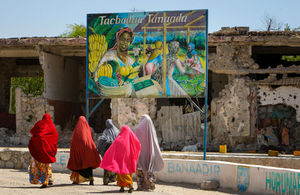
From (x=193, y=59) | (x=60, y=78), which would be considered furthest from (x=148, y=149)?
(x=60, y=78)

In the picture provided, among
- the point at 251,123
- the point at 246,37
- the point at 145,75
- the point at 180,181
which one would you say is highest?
the point at 246,37

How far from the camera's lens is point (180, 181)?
10.1m

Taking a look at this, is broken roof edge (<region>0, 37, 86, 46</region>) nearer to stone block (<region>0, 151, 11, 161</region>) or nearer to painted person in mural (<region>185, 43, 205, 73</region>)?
stone block (<region>0, 151, 11, 161</region>)

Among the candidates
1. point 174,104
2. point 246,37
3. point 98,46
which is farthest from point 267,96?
point 98,46

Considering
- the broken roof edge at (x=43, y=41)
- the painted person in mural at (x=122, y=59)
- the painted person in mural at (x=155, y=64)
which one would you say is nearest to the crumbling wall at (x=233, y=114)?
the painted person in mural at (x=155, y=64)

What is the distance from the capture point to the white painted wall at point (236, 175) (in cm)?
768

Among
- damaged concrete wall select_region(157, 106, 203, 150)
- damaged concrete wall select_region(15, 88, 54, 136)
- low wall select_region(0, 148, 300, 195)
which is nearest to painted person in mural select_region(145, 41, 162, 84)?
low wall select_region(0, 148, 300, 195)

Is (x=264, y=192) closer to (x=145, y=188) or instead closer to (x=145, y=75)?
(x=145, y=188)

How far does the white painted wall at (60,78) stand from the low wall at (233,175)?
6.00 metres

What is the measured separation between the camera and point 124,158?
8297 mm

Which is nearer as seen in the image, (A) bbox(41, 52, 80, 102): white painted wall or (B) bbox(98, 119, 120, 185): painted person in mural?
(B) bbox(98, 119, 120, 185): painted person in mural

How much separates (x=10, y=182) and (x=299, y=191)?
210 inches

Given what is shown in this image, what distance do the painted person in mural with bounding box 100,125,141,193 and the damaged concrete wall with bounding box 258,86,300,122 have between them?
320 inches

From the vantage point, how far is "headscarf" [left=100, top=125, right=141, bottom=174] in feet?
27.0
